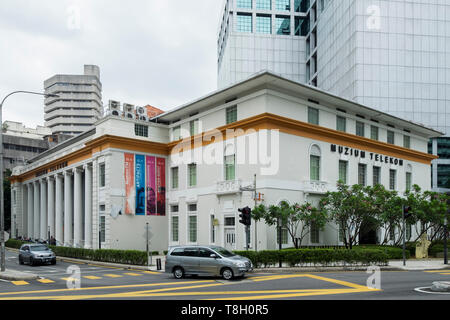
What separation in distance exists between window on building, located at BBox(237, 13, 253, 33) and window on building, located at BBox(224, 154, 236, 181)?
6806 cm

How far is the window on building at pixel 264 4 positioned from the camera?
Result: 101125mm

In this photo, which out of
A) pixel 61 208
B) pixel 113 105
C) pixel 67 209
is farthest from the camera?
pixel 61 208

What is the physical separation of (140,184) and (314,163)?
1700 cm

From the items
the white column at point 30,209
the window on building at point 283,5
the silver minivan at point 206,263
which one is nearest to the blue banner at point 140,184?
the silver minivan at point 206,263

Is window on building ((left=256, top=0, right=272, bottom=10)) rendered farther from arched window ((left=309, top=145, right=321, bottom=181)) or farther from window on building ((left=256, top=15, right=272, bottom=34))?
arched window ((left=309, top=145, right=321, bottom=181))

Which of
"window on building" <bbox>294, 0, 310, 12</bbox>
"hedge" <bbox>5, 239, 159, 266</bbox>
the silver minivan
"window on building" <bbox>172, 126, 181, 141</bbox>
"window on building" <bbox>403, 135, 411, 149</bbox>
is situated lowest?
"hedge" <bbox>5, 239, 159, 266</bbox>

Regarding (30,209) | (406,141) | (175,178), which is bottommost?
(30,209)

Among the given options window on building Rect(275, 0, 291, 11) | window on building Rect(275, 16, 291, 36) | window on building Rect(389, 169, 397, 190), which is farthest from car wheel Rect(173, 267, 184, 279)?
window on building Rect(275, 0, 291, 11)

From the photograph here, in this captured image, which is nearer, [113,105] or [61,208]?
[113,105]

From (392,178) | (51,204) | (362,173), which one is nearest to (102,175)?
(51,204)

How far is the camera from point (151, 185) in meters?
45.5

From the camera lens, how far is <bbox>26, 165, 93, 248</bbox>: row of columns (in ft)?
165

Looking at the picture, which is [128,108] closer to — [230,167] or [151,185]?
[151,185]
